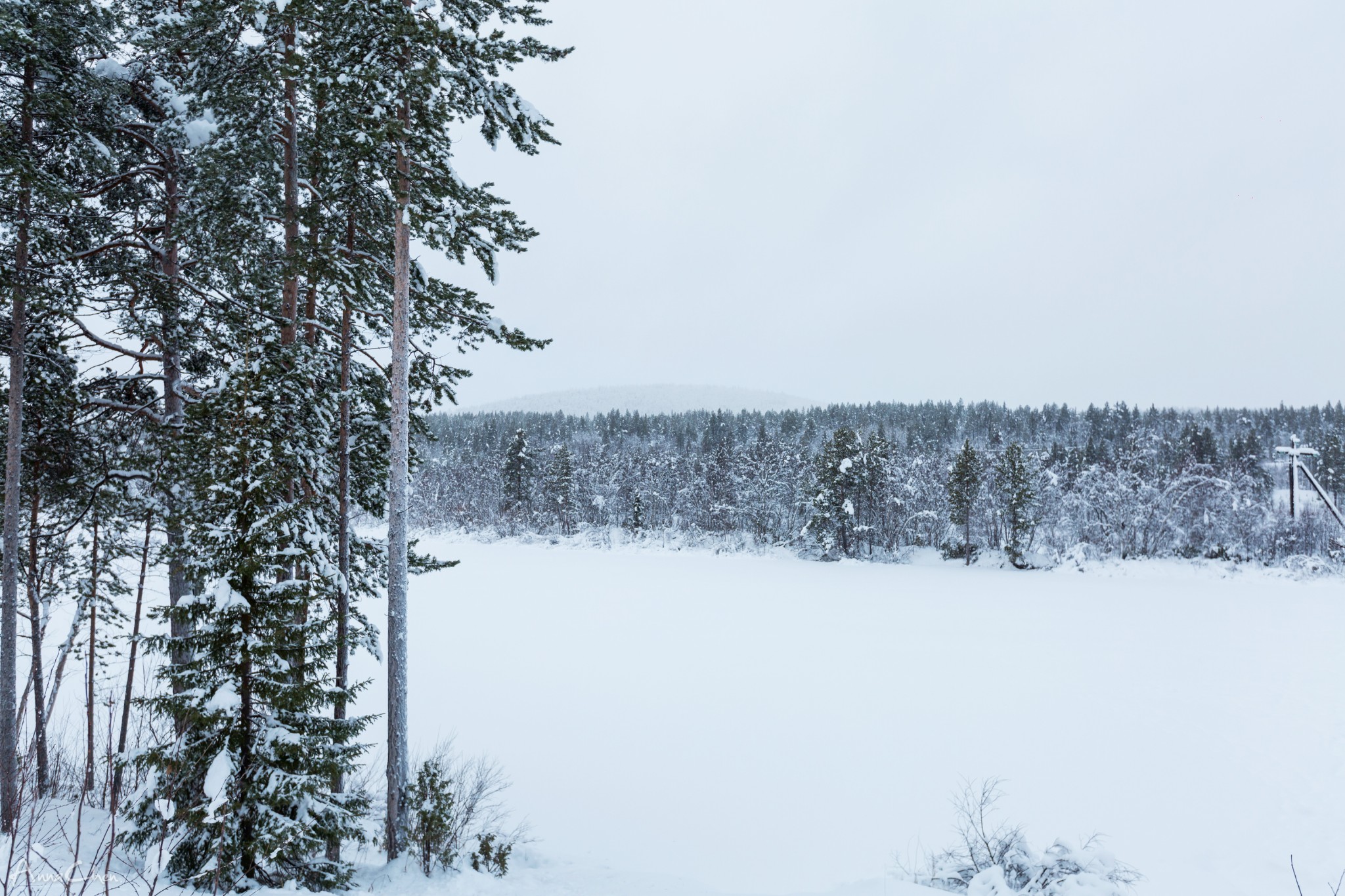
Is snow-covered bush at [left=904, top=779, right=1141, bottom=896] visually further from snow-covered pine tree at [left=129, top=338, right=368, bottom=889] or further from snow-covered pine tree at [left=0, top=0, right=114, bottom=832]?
snow-covered pine tree at [left=0, top=0, right=114, bottom=832]

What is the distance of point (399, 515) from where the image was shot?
280 inches

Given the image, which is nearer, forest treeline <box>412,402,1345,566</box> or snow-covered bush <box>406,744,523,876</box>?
snow-covered bush <box>406,744,523,876</box>

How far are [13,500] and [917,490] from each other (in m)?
58.2

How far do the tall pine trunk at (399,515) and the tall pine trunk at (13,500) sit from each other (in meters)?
3.90

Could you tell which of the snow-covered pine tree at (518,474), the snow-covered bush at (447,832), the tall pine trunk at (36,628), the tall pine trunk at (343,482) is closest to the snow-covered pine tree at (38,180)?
the tall pine trunk at (36,628)

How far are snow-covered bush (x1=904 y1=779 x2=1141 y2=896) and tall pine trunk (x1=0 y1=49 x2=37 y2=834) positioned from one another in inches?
425

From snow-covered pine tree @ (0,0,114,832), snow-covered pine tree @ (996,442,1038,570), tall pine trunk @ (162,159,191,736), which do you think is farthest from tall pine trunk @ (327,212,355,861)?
snow-covered pine tree @ (996,442,1038,570)

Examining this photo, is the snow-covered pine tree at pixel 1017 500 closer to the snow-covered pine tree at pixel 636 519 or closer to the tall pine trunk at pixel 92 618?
the snow-covered pine tree at pixel 636 519

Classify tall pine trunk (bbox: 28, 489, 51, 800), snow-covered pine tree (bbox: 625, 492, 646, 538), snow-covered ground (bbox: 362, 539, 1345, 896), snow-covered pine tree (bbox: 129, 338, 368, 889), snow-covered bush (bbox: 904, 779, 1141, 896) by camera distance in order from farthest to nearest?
snow-covered pine tree (bbox: 625, 492, 646, 538), snow-covered ground (bbox: 362, 539, 1345, 896), tall pine trunk (bbox: 28, 489, 51, 800), snow-covered bush (bbox: 904, 779, 1141, 896), snow-covered pine tree (bbox: 129, 338, 368, 889)

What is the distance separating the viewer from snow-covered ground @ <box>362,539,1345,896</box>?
8820 mm

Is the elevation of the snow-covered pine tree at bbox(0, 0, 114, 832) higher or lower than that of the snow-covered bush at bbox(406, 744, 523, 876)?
higher


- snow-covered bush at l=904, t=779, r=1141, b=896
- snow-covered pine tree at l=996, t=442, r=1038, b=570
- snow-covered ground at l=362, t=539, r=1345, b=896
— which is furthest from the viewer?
snow-covered pine tree at l=996, t=442, r=1038, b=570

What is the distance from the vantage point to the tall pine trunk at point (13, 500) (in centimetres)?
683

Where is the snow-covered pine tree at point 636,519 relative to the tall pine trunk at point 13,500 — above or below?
below
